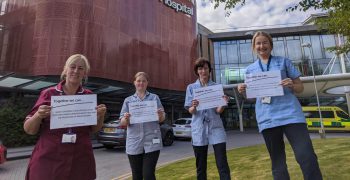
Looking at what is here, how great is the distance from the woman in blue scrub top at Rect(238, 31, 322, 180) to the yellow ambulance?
71.8 ft

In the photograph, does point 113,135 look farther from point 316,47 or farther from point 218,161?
point 316,47

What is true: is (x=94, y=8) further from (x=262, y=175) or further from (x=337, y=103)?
(x=337, y=103)

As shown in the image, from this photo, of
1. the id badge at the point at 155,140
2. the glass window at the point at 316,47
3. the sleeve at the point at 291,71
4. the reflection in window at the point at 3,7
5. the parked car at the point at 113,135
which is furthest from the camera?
the glass window at the point at 316,47

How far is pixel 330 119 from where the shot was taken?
23.4 metres

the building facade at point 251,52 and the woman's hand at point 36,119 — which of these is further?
the building facade at point 251,52

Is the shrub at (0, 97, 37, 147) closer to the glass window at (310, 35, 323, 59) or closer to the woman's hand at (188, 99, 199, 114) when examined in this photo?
the woman's hand at (188, 99, 199, 114)

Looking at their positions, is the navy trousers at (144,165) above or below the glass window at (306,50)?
below

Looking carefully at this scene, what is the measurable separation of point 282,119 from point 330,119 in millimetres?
23873

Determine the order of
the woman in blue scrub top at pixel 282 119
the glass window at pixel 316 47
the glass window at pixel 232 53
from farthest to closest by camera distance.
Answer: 1. the glass window at pixel 232 53
2. the glass window at pixel 316 47
3. the woman in blue scrub top at pixel 282 119

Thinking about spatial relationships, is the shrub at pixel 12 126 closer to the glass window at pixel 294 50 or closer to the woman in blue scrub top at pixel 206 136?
the woman in blue scrub top at pixel 206 136

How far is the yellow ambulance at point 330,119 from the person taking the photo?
22956 mm

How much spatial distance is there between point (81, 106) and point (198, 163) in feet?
6.57

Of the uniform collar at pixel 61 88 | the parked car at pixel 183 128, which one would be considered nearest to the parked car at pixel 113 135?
the parked car at pixel 183 128

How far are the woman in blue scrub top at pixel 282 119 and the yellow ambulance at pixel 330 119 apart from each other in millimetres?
21876
